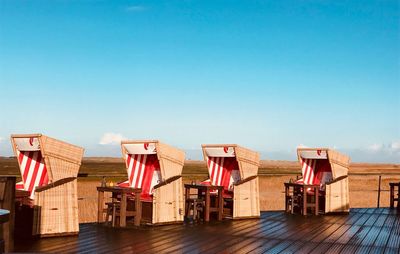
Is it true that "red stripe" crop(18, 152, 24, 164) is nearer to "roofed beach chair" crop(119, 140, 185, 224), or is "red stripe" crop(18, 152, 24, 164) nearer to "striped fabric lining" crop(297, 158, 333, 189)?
"roofed beach chair" crop(119, 140, 185, 224)

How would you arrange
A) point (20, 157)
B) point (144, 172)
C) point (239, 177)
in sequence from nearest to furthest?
point (20, 157) < point (144, 172) < point (239, 177)

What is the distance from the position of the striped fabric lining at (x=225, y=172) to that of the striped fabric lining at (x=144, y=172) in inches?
66.6

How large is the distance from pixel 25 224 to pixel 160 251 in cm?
233

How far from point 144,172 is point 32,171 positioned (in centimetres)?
243

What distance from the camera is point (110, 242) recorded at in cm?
731

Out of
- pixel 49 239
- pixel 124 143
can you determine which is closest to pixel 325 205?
pixel 124 143

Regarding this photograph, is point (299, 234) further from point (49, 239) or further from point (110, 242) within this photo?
point (49, 239)

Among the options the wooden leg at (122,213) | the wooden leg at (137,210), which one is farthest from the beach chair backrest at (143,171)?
the wooden leg at (122,213)

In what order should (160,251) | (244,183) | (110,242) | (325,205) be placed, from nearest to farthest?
(160,251)
(110,242)
(244,183)
(325,205)

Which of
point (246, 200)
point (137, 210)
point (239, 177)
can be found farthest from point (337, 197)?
point (137, 210)

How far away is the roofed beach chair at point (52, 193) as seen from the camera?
749 cm

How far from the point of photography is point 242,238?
7.94 meters

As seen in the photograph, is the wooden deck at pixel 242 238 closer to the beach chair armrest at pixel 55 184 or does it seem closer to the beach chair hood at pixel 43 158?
the beach chair armrest at pixel 55 184

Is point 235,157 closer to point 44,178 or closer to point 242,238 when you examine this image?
point 242,238
